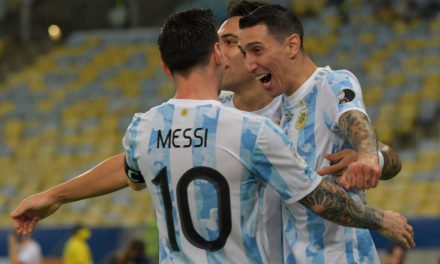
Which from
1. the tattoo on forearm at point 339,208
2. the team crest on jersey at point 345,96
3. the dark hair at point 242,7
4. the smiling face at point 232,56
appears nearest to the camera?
the tattoo on forearm at point 339,208

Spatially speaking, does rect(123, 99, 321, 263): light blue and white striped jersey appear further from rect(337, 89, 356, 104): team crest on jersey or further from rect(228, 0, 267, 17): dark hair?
rect(228, 0, 267, 17): dark hair

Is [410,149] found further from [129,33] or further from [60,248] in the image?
[129,33]

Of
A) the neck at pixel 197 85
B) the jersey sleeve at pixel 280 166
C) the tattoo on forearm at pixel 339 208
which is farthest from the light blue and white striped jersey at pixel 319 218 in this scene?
the neck at pixel 197 85

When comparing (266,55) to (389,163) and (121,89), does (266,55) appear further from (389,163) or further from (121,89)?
(121,89)

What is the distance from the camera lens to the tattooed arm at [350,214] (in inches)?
193

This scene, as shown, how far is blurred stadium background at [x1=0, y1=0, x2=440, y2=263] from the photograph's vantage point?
17953 mm

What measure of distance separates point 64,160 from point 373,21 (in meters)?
6.32

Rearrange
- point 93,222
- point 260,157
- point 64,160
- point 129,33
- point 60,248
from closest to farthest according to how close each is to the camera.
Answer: point 260,157 < point 60,248 < point 93,222 < point 64,160 < point 129,33

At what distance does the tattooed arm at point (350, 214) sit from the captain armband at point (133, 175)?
73 cm

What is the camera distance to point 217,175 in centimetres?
484

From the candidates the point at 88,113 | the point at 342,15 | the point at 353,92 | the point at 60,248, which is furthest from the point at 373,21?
the point at 353,92

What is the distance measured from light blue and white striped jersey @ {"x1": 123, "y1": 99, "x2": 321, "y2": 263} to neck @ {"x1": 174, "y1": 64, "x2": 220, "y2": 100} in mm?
31

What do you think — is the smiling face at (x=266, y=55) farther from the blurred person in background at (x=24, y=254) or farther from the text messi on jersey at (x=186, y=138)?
the blurred person in background at (x=24, y=254)

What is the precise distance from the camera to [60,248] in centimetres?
1806
